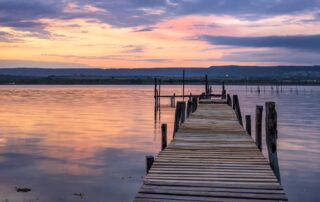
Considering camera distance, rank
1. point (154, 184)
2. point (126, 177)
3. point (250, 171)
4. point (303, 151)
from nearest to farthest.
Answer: point (154, 184) < point (250, 171) < point (126, 177) < point (303, 151)

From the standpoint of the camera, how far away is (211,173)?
8469 millimetres

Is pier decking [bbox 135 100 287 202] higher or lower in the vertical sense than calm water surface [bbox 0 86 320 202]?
higher

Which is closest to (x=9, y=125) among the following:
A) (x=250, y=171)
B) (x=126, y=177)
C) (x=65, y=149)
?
(x=65, y=149)

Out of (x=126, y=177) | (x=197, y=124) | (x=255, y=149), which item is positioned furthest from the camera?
(x=197, y=124)

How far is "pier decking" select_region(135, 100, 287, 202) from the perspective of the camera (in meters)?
7.05

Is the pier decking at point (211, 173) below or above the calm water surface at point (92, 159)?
above

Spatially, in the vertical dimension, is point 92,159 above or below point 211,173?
below

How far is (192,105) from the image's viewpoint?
25.1 metres

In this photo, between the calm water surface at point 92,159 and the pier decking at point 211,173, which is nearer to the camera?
the pier decking at point 211,173

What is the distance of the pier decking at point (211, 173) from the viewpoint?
705 cm

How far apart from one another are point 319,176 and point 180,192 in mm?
10563

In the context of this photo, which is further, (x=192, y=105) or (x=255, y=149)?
(x=192, y=105)

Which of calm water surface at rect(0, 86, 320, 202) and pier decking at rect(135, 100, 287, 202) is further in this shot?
calm water surface at rect(0, 86, 320, 202)

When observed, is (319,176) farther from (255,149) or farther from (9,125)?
(9,125)
